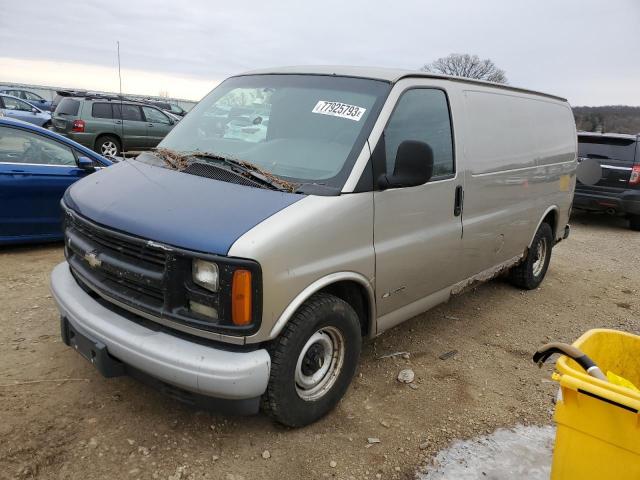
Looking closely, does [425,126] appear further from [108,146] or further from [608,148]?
[108,146]

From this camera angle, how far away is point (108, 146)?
14.1 metres

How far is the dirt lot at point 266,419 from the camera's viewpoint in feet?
9.08

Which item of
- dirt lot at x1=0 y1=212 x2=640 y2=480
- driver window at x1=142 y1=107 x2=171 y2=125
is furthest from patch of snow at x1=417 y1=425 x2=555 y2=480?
driver window at x1=142 y1=107 x2=171 y2=125

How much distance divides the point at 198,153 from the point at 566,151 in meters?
4.44

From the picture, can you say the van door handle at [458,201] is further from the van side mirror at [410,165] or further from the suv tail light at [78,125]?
the suv tail light at [78,125]

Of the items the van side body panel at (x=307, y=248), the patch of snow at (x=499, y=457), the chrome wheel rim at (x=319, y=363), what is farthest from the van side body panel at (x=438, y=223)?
the patch of snow at (x=499, y=457)

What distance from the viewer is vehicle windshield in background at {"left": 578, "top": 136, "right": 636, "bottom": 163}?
9.59 m

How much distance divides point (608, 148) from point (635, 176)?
29.2 inches

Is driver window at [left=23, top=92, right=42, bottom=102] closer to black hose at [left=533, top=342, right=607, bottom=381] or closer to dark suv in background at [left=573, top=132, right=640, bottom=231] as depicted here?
dark suv in background at [left=573, top=132, right=640, bottom=231]

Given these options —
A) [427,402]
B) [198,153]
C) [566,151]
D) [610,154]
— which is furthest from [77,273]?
[610,154]

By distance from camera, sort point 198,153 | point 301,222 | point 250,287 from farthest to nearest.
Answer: point 198,153, point 301,222, point 250,287

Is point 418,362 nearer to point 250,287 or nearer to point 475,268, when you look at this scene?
point 475,268

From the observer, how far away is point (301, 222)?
2713 mm

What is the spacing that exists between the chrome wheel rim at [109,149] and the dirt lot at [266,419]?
958 cm
